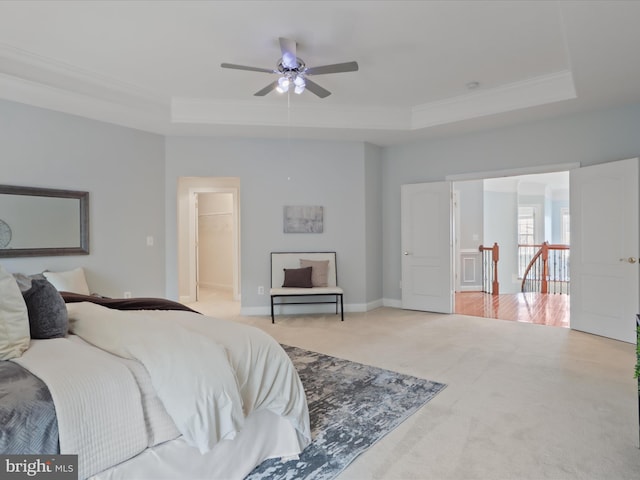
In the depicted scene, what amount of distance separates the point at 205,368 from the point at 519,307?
19.0 feet

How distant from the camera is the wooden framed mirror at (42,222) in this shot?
395cm

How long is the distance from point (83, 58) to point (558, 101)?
16.2 ft

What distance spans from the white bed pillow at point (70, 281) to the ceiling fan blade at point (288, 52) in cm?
329

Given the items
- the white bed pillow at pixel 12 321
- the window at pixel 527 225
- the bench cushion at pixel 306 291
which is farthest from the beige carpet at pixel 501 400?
the window at pixel 527 225

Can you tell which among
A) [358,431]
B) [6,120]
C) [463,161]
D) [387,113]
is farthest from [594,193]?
[6,120]

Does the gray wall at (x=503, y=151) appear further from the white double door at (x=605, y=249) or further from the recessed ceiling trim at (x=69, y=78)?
the recessed ceiling trim at (x=69, y=78)

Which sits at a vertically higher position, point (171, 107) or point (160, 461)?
point (171, 107)

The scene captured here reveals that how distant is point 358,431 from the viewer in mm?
2246

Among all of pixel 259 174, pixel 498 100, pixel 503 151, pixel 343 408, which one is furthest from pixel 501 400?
pixel 259 174

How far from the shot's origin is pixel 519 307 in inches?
238

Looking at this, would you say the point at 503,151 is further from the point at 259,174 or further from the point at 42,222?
the point at 42,222

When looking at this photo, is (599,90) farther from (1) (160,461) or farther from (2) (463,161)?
(1) (160,461)


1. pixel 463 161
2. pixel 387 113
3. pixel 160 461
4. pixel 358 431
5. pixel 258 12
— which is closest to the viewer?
pixel 160 461

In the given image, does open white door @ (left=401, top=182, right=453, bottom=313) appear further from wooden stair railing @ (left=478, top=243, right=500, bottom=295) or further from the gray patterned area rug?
the gray patterned area rug
